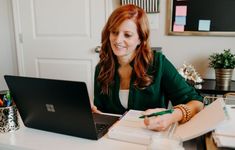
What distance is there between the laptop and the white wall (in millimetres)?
2225

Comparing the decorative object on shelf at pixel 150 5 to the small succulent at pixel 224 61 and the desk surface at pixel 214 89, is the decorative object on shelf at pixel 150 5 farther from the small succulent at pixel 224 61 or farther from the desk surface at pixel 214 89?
the desk surface at pixel 214 89

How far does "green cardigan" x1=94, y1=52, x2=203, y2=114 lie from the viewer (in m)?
1.27

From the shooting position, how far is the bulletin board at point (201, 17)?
86.2 inches

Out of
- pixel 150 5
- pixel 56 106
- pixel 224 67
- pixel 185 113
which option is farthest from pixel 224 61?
pixel 56 106

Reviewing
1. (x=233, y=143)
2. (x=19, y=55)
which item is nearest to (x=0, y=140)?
(x=233, y=143)

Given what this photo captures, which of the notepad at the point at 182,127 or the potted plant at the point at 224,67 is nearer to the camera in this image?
the notepad at the point at 182,127

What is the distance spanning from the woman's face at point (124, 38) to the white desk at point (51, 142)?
Answer: 1.66 ft

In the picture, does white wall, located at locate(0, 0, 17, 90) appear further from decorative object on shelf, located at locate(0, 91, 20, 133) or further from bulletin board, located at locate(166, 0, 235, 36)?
decorative object on shelf, located at locate(0, 91, 20, 133)

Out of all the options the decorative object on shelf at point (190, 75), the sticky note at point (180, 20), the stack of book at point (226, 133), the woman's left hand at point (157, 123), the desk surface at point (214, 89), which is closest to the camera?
the stack of book at point (226, 133)

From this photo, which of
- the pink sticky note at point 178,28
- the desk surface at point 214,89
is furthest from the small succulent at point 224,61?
the pink sticky note at point 178,28

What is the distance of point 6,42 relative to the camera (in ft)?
9.87

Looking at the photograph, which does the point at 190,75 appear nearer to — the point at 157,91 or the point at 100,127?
the point at 157,91

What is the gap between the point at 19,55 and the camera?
2904 millimetres

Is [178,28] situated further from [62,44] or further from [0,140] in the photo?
[0,140]
